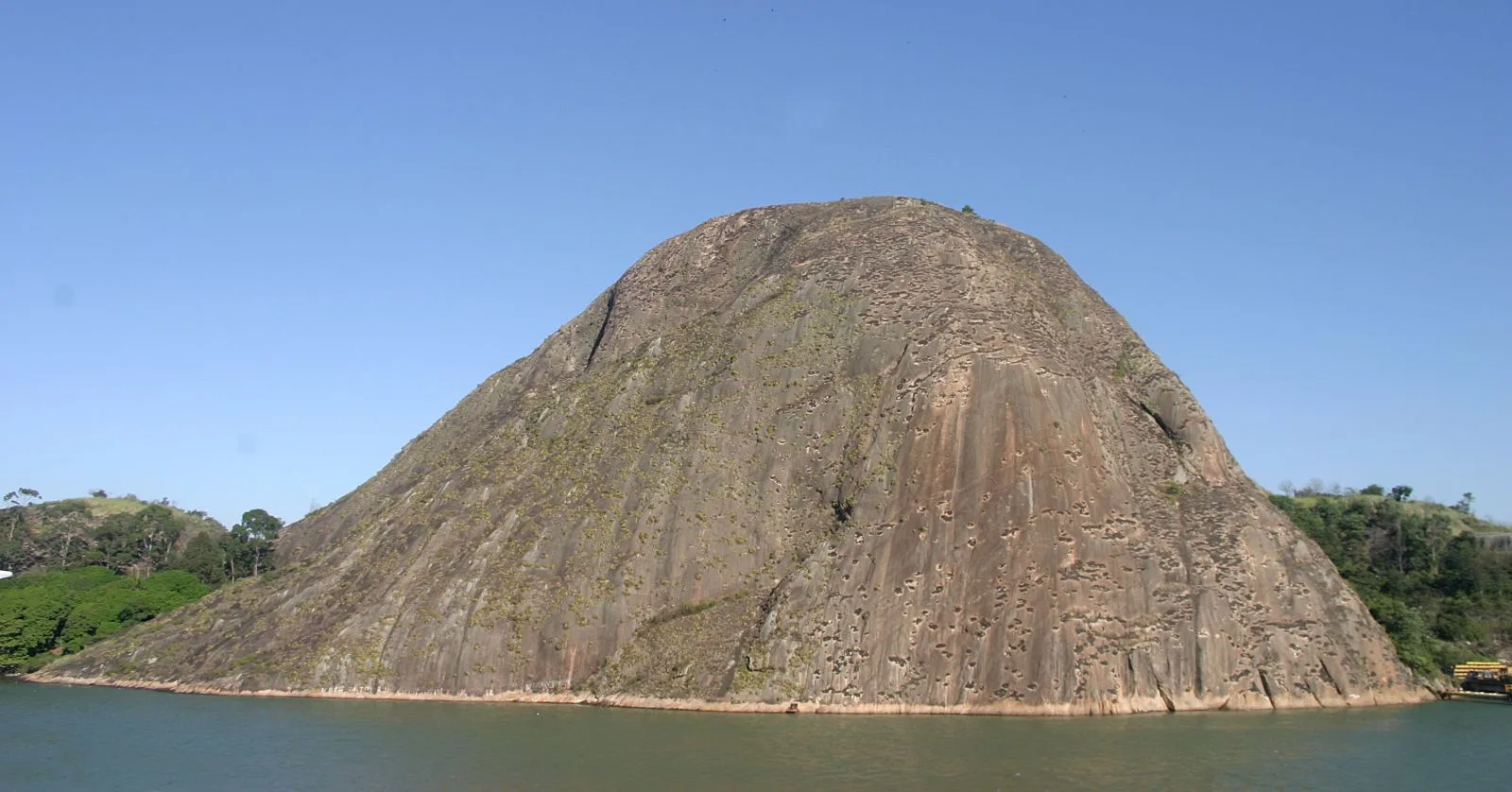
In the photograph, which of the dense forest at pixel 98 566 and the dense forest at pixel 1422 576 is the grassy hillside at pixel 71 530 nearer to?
the dense forest at pixel 98 566

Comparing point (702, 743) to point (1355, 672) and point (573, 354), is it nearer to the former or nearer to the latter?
point (1355, 672)

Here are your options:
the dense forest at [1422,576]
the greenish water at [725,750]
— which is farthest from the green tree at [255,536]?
the dense forest at [1422,576]

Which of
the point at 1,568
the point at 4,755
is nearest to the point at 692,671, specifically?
the point at 4,755

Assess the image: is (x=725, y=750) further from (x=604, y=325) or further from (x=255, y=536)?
(x=255, y=536)

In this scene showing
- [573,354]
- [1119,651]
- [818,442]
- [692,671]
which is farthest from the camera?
[573,354]

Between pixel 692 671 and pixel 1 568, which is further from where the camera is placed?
pixel 1 568

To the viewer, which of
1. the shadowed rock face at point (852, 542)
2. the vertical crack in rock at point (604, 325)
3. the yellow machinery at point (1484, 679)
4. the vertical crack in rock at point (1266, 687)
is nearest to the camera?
the vertical crack in rock at point (1266, 687)
